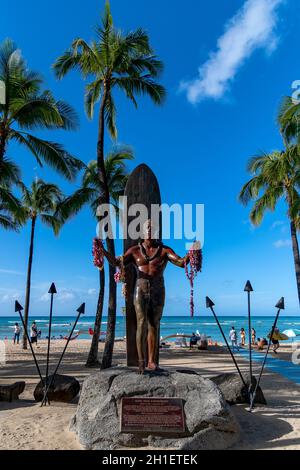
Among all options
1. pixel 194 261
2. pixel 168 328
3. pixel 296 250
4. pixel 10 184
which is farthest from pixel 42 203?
pixel 168 328

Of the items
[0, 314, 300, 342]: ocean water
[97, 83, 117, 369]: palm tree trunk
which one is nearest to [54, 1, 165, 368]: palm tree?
[97, 83, 117, 369]: palm tree trunk

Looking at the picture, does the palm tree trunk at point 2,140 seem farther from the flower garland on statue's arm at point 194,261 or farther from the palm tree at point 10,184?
the flower garland on statue's arm at point 194,261

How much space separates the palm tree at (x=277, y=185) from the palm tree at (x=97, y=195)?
6.47 m

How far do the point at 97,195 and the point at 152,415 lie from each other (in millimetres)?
12589

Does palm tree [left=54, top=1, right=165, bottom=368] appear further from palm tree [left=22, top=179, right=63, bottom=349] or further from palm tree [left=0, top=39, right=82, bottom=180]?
palm tree [left=22, top=179, right=63, bottom=349]

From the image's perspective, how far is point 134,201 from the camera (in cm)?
734

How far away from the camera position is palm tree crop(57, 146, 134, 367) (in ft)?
50.6

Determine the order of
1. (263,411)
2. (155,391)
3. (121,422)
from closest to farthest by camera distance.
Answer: (121,422) < (155,391) < (263,411)

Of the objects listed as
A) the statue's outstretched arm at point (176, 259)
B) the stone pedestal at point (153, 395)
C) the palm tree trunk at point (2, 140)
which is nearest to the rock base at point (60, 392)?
the stone pedestal at point (153, 395)

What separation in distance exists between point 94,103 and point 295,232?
10673 mm
